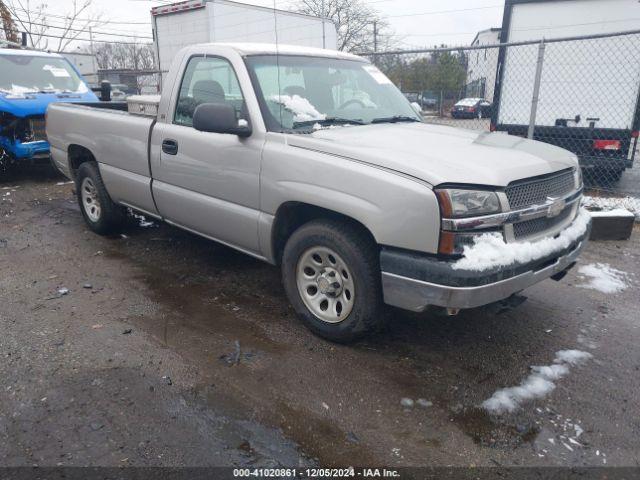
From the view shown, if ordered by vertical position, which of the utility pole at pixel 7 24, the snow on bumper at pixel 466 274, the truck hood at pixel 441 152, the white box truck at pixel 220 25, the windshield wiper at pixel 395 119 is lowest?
the snow on bumper at pixel 466 274

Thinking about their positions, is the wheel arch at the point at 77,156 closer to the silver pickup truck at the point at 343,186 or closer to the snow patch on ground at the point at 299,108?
the silver pickup truck at the point at 343,186

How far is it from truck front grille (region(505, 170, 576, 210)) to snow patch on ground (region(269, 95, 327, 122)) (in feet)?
5.18

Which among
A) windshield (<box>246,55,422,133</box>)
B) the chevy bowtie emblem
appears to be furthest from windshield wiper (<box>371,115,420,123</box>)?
the chevy bowtie emblem

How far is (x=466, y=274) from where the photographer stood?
284 centimetres

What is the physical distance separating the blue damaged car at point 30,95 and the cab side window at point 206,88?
221 inches

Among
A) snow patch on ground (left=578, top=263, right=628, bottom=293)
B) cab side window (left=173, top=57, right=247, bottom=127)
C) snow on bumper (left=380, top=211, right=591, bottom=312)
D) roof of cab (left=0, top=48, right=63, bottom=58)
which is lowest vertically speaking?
snow patch on ground (left=578, top=263, right=628, bottom=293)

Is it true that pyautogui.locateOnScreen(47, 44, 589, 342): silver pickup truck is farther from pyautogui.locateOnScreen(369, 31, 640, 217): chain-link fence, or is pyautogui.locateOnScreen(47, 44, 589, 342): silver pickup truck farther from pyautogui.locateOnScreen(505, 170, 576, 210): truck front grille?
pyautogui.locateOnScreen(369, 31, 640, 217): chain-link fence

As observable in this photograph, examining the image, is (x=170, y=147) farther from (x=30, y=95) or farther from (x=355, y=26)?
(x=355, y=26)

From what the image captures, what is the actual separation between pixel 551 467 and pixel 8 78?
10392 mm

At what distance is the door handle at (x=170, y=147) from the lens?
4.43 metres

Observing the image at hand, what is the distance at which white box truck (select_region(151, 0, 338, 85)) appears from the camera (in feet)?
42.8

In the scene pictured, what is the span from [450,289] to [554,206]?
101 cm

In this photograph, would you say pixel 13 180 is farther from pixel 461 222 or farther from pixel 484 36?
pixel 484 36

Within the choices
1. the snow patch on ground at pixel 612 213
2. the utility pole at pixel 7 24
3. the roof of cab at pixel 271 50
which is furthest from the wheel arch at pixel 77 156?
the utility pole at pixel 7 24
